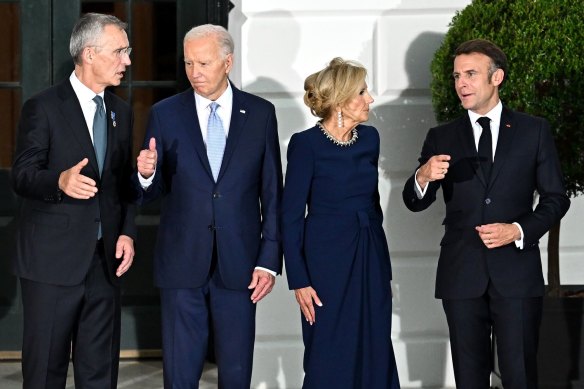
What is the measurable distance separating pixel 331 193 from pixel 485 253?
0.64 metres

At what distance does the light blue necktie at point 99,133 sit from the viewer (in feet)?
14.8

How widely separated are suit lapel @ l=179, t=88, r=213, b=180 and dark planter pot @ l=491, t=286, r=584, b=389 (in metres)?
1.76

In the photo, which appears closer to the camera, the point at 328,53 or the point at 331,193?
the point at 331,193

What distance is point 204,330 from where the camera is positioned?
4.54 m

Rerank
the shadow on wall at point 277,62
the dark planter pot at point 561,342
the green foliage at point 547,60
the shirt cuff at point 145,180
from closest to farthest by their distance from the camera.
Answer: the shirt cuff at point 145,180 < the green foliage at point 547,60 < the dark planter pot at point 561,342 < the shadow on wall at point 277,62

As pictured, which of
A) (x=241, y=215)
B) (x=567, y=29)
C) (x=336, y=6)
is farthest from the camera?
(x=336, y=6)

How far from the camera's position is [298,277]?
4.54m

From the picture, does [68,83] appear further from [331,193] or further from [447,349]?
[447,349]

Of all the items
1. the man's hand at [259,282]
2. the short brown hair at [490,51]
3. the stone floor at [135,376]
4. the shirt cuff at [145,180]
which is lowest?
the stone floor at [135,376]

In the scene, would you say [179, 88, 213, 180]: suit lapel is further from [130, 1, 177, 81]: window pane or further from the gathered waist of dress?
[130, 1, 177, 81]: window pane

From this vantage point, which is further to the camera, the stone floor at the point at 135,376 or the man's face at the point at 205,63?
the stone floor at the point at 135,376

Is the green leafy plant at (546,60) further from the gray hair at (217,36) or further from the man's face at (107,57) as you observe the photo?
the man's face at (107,57)

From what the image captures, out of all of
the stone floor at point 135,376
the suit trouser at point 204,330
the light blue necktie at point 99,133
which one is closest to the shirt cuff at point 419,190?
the suit trouser at point 204,330

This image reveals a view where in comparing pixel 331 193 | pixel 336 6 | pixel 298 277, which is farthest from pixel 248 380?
pixel 336 6
